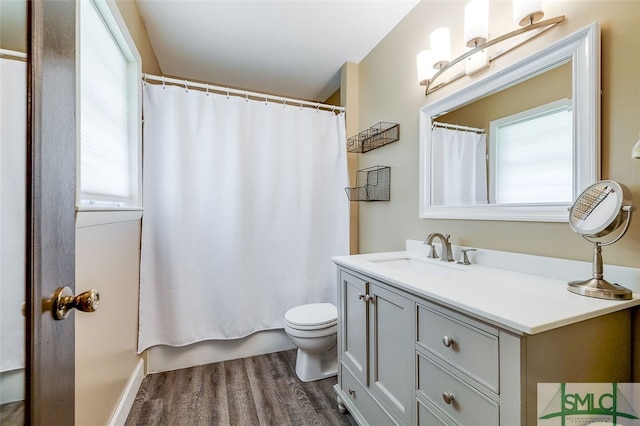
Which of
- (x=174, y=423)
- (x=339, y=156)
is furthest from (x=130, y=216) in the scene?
(x=339, y=156)

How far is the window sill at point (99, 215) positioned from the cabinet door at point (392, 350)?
3.79 ft

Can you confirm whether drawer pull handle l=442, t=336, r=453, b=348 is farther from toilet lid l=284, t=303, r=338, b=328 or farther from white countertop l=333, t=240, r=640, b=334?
toilet lid l=284, t=303, r=338, b=328

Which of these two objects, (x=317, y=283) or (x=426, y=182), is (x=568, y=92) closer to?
(x=426, y=182)

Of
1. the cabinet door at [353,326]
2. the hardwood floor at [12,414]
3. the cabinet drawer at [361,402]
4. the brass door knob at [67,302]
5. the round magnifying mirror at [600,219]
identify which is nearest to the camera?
the hardwood floor at [12,414]

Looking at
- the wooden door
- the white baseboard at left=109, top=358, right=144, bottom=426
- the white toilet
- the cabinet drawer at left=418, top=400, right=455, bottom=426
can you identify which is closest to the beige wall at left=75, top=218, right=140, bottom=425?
the white baseboard at left=109, top=358, right=144, bottom=426

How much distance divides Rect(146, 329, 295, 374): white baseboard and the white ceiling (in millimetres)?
2290

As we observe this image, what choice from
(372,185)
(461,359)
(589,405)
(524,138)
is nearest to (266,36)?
(372,185)

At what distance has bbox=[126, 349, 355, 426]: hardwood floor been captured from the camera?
157 centimetres

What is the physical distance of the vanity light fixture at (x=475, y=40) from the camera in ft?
3.71

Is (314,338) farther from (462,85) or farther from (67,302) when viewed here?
(462,85)

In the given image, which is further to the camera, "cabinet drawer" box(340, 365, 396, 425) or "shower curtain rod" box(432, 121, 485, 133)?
"shower curtain rod" box(432, 121, 485, 133)

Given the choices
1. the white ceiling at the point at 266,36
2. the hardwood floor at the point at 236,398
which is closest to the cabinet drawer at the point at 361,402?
the hardwood floor at the point at 236,398

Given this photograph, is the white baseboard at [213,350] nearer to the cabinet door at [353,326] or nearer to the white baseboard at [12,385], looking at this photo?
the cabinet door at [353,326]

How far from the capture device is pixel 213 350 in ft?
7.21
